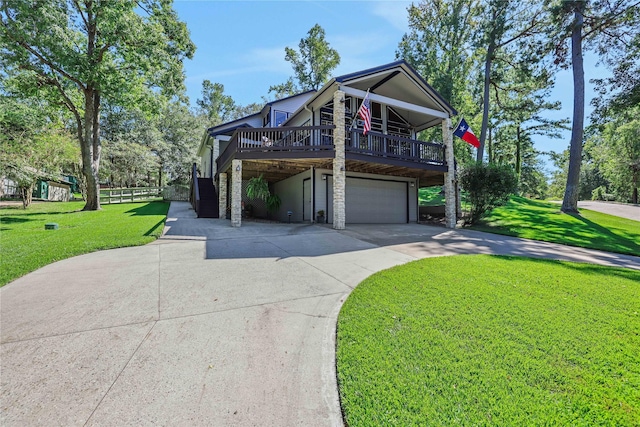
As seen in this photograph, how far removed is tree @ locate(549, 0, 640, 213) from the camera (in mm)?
13938

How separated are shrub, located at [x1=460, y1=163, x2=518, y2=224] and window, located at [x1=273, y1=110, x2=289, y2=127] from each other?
10513 mm

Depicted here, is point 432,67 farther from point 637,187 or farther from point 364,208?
point 637,187

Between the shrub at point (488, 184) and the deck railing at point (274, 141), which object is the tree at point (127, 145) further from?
the shrub at point (488, 184)

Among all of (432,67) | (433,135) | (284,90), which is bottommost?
(433,135)

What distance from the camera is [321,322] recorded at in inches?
130

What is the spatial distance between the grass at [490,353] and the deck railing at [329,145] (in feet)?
24.7

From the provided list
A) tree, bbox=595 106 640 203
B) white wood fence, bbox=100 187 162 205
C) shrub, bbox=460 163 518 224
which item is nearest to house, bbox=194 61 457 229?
shrub, bbox=460 163 518 224

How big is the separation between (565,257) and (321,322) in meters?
7.23

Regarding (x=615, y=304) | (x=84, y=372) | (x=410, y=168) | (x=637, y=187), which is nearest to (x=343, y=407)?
(x=84, y=372)

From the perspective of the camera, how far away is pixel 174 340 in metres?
2.83

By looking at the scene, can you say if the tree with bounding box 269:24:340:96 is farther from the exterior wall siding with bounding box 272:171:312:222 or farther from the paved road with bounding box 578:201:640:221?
the paved road with bounding box 578:201:640:221

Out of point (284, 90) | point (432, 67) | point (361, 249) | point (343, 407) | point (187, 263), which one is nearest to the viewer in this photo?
point (343, 407)

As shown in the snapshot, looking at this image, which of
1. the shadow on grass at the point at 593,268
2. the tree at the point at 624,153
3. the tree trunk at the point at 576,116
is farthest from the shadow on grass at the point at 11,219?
the tree at the point at 624,153

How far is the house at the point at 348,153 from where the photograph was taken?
10695 millimetres
